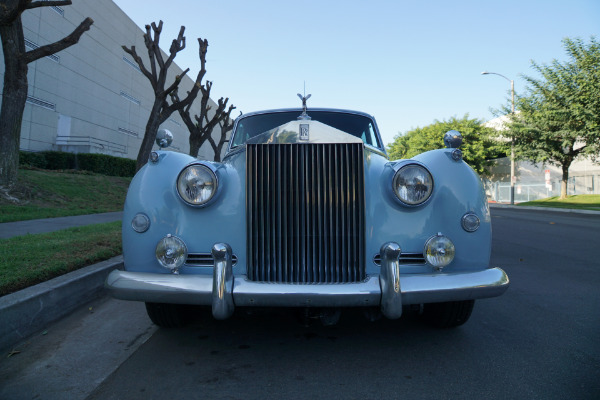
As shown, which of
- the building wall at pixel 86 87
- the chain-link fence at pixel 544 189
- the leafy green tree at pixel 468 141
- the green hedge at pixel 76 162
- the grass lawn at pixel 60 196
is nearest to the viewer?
the grass lawn at pixel 60 196

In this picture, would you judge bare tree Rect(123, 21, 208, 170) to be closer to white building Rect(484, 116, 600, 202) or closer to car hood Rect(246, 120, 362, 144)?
car hood Rect(246, 120, 362, 144)

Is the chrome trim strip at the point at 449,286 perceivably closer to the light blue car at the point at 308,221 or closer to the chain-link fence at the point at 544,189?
the light blue car at the point at 308,221

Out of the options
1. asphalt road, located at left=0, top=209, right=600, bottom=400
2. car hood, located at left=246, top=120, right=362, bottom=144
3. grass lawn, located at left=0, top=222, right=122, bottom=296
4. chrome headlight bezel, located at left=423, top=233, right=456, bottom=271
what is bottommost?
asphalt road, located at left=0, top=209, right=600, bottom=400

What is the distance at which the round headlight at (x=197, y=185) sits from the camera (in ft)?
8.30

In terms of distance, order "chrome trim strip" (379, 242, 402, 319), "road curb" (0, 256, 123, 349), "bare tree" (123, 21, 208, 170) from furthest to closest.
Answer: "bare tree" (123, 21, 208, 170) → "road curb" (0, 256, 123, 349) → "chrome trim strip" (379, 242, 402, 319)

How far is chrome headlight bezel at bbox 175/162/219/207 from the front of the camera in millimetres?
2523

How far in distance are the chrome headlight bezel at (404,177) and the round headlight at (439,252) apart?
25cm

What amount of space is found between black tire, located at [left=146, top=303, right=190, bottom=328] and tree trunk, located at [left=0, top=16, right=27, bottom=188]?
8.88 metres

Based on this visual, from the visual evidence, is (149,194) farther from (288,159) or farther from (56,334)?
(56,334)

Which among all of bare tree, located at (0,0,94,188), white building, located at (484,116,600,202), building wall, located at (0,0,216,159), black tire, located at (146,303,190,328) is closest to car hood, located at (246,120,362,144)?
black tire, located at (146,303,190,328)

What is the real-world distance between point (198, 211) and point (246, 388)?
110 centimetres

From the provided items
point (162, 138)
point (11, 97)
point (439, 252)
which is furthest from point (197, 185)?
point (11, 97)

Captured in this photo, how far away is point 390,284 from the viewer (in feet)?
7.06

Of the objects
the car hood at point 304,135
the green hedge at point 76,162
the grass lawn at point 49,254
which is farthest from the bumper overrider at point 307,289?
the green hedge at point 76,162
